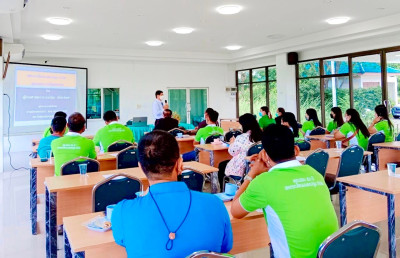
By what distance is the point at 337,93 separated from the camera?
977cm

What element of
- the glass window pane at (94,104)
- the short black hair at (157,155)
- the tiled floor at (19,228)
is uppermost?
the glass window pane at (94,104)

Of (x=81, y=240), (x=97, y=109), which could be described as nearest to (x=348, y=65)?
(x=97, y=109)

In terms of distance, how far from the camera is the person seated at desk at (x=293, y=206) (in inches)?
65.1

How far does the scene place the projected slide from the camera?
27.7ft

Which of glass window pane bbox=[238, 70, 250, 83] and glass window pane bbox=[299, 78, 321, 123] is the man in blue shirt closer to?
glass window pane bbox=[299, 78, 321, 123]

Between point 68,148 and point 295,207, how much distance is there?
9.36 feet

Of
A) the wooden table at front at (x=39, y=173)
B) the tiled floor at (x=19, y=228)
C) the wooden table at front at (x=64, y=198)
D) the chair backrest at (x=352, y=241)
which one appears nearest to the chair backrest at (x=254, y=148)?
the wooden table at front at (x=64, y=198)

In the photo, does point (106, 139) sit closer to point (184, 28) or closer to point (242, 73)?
point (184, 28)

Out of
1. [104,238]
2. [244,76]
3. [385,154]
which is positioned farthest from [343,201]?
[244,76]

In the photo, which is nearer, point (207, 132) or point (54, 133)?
point (54, 133)

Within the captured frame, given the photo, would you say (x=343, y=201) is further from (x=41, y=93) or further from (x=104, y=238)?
(x=41, y=93)

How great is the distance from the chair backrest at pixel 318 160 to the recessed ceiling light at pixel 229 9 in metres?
3.74

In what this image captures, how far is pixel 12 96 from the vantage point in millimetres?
8297

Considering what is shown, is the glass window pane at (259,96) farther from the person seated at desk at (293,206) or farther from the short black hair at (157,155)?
the short black hair at (157,155)
